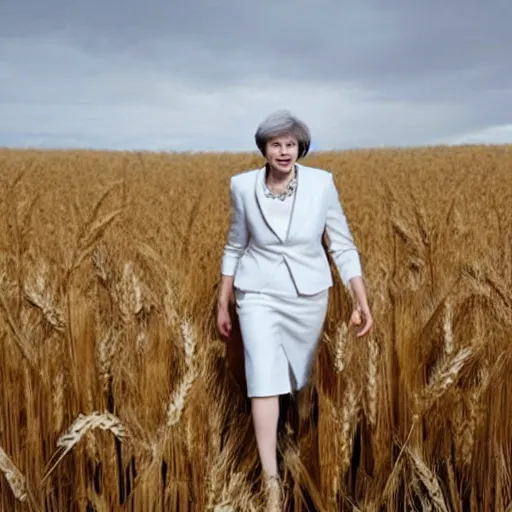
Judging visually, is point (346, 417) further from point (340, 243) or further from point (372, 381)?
point (340, 243)

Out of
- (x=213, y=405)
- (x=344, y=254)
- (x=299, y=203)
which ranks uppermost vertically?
(x=299, y=203)

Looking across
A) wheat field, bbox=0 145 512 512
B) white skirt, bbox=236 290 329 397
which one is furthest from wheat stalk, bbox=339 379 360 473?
white skirt, bbox=236 290 329 397

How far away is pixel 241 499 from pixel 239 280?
2.20 ft

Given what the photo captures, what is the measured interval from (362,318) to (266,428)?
1.13 ft

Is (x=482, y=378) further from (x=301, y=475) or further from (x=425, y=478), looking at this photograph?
(x=301, y=475)

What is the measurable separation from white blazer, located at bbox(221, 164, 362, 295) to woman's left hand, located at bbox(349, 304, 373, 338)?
0.12 m

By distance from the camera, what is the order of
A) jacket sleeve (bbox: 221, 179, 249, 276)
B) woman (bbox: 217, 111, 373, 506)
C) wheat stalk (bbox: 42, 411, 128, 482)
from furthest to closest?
jacket sleeve (bbox: 221, 179, 249, 276) → woman (bbox: 217, 111, 373, 506) → wheat stalk (bbox: 42, 411, 128, 482)

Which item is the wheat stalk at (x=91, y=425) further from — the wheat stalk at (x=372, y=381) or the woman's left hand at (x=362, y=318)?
the woman's left hand at (x=362, y=318)

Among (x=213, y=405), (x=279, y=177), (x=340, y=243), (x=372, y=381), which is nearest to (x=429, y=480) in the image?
(x=372, y=381)

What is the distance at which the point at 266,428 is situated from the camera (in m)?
1.72

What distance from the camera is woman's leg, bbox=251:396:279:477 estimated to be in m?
1.67

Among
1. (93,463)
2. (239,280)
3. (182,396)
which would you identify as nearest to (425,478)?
(182,396)

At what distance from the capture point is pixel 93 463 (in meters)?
1.44

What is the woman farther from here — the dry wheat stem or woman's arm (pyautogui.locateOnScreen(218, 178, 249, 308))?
the dry wheat stem
